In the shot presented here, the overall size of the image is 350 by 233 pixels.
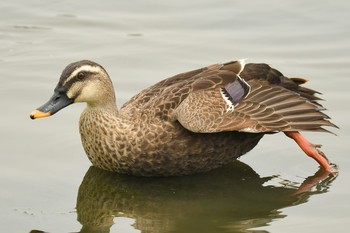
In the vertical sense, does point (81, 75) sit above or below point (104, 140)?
above

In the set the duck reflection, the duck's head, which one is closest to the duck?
the duck's head

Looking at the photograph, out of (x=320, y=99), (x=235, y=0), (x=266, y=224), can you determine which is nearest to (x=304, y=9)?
(x=235, y=0)

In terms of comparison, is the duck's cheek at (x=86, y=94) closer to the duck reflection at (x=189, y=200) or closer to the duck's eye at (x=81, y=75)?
the duck's eye at (x=81, y=75)

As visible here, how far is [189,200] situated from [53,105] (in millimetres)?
1454

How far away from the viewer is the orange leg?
9312 mm

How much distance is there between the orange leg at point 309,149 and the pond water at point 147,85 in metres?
0.14

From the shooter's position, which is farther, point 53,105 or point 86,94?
point 86,94

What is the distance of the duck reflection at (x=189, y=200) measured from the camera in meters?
8.42

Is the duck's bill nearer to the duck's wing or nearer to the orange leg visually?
the duck's wing

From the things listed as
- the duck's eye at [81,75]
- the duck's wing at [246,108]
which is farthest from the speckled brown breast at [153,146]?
the duck's eye at [81,75]

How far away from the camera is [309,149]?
932 cm

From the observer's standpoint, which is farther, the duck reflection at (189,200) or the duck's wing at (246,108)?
the duck's wing at (246,108)

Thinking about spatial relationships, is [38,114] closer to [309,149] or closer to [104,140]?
[104,140]

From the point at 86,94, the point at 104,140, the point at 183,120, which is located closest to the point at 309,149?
the point at 183,120
